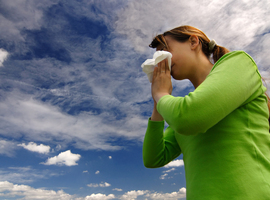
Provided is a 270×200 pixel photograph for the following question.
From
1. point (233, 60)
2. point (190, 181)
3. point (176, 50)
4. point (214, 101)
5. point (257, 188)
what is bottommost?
point (257, 188)

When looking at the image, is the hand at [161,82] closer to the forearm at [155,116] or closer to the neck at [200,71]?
the neck at [200,71]

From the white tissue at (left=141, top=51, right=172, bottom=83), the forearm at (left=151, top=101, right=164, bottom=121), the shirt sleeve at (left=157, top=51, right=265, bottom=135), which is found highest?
the white tissue at (left=141, top=51, right=172, bottom=83)

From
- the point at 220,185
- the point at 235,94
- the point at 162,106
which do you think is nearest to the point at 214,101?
the point at 235,94

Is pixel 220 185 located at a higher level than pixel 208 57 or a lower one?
lower

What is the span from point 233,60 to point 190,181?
1.35 metres

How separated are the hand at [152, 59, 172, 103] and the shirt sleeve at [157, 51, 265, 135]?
0.38 m

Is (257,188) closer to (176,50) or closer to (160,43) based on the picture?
(176,50)

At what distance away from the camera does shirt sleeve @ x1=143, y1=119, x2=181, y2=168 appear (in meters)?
3.00

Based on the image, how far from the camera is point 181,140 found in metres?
2.60

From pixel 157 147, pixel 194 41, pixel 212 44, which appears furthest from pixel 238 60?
pixel 157 147

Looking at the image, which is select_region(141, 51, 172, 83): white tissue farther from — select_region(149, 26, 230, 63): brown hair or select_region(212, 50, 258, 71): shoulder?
select_region(212, 50, 258, 71): shoulder

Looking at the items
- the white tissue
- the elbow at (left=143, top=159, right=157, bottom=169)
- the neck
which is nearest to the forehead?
the white tissue

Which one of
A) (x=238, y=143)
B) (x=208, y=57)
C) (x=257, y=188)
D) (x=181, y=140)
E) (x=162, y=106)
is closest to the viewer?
(x=257, y=188)

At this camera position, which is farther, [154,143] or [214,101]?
[154,143]
